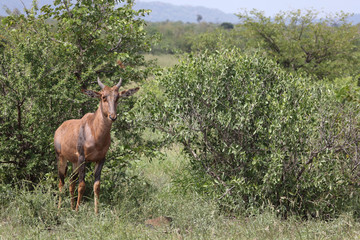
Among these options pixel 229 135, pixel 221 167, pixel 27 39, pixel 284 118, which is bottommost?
pixel 221 167

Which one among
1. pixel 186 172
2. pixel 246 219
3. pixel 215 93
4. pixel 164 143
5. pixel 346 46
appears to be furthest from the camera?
pixel 346 46

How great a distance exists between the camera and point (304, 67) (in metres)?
25.1

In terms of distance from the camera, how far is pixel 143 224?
6891 mm

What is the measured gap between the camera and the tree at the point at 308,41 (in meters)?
24.8

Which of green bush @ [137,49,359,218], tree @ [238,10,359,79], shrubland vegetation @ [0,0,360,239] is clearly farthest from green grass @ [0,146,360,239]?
tree @ [238,10,359,79]

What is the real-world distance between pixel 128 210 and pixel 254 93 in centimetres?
300

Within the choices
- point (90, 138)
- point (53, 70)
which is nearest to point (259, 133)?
point (90, 138)

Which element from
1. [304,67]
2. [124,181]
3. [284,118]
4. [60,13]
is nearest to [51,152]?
[124,181]

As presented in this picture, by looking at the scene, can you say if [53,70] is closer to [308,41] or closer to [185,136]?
[185,136]

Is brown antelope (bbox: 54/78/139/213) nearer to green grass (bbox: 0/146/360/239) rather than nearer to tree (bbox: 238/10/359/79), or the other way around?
green grass (bbox: 0/146/360/239)

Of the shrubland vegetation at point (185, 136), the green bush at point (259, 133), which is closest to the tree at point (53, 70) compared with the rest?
the shrubland vegetation at point (185, 136)

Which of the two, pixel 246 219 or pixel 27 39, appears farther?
pixel 27 39

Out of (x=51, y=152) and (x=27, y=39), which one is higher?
(x=27, y=39)

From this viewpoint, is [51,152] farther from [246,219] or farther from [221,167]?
[246,219]
